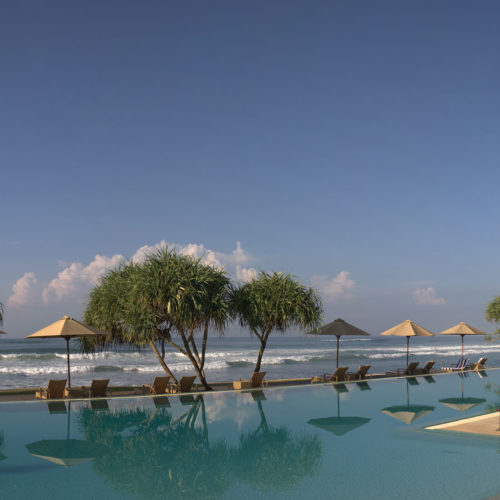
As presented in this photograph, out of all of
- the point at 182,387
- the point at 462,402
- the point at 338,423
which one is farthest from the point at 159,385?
the point at 462,402

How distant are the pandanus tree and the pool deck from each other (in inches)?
333

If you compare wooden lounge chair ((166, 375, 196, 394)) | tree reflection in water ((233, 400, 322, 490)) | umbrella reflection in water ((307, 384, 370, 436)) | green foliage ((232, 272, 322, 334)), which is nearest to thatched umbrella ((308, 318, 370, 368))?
green foliage ((232, 272, 322, 334))

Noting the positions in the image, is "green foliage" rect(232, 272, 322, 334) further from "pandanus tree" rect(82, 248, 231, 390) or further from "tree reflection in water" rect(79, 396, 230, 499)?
"tree reflection in water" rect(79, 396, 230, 499)

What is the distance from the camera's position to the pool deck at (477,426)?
1043cm

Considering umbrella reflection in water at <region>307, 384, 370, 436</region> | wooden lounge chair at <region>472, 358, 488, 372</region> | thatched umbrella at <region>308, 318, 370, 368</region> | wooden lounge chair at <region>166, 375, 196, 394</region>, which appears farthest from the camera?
wooden lounge chair at <region>472, 358, 488, 372</region>

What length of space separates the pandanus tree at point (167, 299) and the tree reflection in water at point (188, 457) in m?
4.79

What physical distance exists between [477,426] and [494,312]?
95.0ft

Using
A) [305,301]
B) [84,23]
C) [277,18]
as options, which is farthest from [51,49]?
[305,301]

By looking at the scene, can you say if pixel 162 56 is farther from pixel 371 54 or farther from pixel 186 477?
pixel 186 477

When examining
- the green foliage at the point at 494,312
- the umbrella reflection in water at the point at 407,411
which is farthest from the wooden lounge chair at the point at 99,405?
the green foliage at the point at 494,312

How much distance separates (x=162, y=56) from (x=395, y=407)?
16.7 metres

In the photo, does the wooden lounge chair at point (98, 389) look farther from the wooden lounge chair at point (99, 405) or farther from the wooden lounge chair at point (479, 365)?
the wooden lounge chair at point (479, 365)

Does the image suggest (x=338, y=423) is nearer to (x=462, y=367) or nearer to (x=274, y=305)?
(x=274, y=305)

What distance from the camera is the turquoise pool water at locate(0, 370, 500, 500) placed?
7.45m
